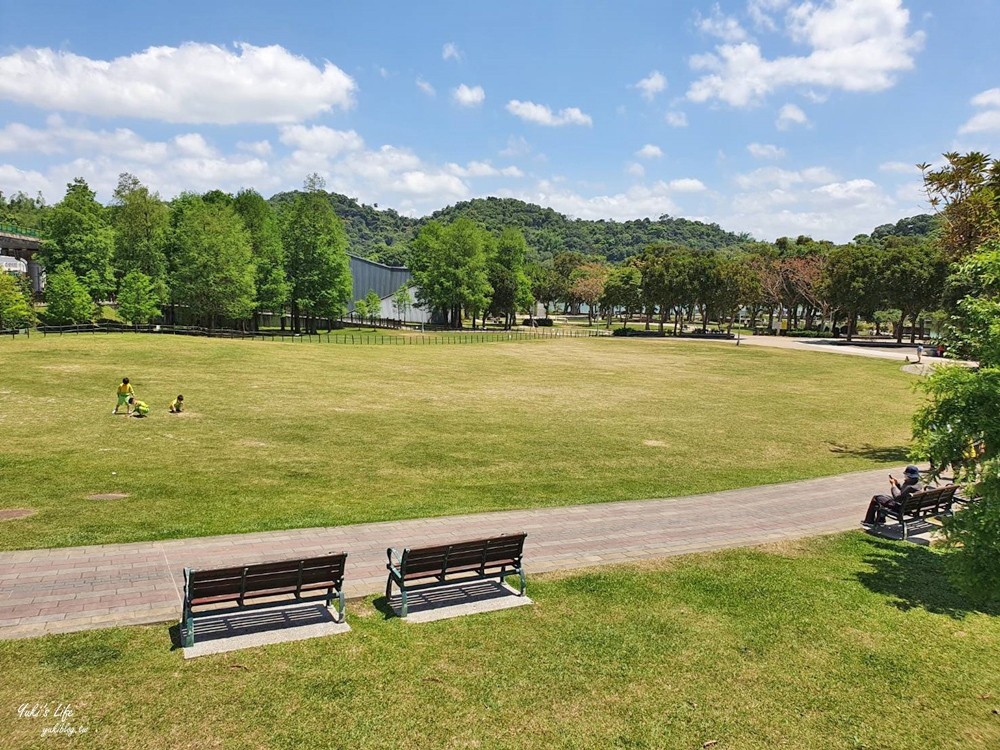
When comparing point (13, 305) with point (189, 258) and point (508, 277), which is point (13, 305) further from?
point (508, 277)

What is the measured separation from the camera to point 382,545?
12836mm

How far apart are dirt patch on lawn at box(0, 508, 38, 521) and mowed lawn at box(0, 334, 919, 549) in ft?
0.93

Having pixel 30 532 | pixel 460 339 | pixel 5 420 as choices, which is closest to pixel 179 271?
pixel 460 339

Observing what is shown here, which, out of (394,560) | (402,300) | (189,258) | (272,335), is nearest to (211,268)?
(189,258)

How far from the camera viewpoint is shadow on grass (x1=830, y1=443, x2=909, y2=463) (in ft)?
76.7

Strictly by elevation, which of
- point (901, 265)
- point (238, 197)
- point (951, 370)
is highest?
point (238, 197)

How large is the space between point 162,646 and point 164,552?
12.7 feet

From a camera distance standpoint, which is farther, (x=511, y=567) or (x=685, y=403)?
(x=685, y=403)

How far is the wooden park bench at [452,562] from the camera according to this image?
10.1 meters

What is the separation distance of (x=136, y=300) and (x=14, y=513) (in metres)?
57.8

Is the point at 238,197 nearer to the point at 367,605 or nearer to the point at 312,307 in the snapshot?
the point at 312,307

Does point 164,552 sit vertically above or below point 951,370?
below

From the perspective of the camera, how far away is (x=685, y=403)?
1394 inches

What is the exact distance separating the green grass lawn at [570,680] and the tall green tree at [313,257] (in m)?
72.6
